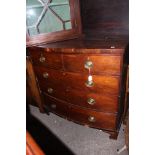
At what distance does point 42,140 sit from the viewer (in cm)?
204

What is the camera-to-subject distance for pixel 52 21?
1.87 metres

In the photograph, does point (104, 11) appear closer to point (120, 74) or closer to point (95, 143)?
point (120, 74)

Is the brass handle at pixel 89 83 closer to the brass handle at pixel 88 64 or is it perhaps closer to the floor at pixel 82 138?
the brass handle at pixel 88 64

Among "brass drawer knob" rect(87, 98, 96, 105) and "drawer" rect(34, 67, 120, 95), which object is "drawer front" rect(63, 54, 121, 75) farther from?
"brass drawer knob" rect(87, 98, 96, 105)

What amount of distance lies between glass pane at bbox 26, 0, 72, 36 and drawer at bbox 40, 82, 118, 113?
0.61 m

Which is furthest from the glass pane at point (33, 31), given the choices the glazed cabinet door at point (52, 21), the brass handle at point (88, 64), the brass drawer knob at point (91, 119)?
the brass drawer knob at point (91, 119)

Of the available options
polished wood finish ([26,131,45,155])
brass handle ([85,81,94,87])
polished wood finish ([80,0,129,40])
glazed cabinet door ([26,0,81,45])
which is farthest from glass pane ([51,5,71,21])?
polished wood finish ([26,131,45,155])

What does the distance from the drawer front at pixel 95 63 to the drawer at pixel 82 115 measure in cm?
49

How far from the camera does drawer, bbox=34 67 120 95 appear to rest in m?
1.56
